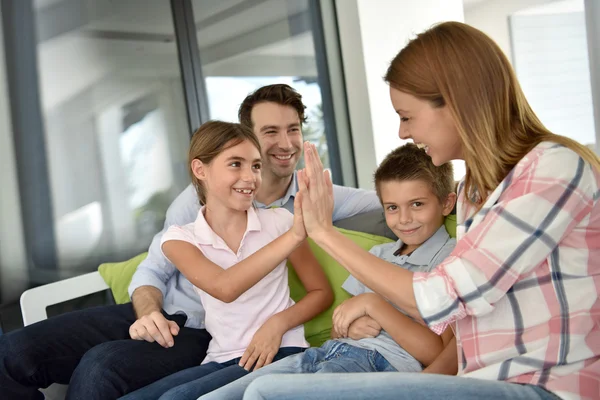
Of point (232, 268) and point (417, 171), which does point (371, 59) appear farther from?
point (232, 268)

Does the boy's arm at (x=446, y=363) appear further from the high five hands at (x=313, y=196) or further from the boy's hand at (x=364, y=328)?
the high five hands at (x=313, y=196)

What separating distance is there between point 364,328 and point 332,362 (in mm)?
132

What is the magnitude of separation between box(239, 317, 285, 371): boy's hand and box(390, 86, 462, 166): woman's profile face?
645 mm

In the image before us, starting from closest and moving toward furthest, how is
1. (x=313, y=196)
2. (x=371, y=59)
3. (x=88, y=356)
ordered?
(x=313, y=196), (x=88, y=356), (x=371, y=59)

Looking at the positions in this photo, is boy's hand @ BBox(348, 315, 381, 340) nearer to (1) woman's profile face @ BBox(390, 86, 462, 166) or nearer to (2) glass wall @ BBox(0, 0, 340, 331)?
(1) woman's profile face @ BBox(390, 86, 462, 166)

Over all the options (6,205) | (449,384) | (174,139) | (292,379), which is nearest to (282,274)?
(292,379)

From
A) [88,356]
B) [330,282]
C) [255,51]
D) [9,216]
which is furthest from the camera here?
[255,51]

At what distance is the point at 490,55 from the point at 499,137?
152 mm

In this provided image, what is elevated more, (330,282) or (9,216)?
(9,216)

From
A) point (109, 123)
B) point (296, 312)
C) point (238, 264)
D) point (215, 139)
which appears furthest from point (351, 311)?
point (109, 123)

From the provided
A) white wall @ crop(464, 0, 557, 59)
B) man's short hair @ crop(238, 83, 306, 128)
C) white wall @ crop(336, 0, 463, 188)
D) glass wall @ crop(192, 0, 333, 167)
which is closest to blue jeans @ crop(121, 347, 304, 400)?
man's short hair @ crop(238, 83, 306, 128)

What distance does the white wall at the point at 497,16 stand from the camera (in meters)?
6.34

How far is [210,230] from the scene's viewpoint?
1.81m

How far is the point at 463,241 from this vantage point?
113cm
